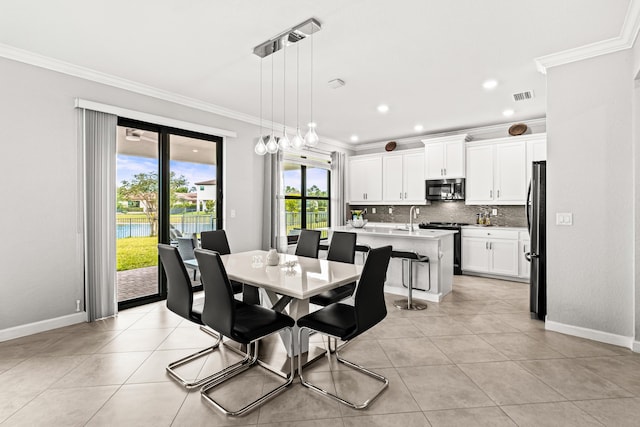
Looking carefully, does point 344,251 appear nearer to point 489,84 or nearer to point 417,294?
point 417,294

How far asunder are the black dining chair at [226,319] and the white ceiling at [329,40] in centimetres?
186

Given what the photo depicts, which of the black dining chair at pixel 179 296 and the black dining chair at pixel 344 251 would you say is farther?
the black dining chair at pixel 344 251

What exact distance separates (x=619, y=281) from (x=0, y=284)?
18.3ft

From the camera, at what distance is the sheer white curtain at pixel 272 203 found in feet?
17.2

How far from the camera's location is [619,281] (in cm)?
285

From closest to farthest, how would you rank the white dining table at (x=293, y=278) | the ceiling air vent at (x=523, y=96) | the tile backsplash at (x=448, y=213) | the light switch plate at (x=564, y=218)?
the white dining table at (x=293, y=278), the light switch plate at (x=564, y=218), the ceiling air vent at (x=523, y=96), the tile backsplash at (x=448, y=213)

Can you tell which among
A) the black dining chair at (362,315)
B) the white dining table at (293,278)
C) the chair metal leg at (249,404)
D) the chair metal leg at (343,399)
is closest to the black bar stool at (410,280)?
the white dining table at (293,278)

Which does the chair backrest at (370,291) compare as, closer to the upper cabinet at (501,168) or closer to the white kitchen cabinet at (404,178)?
the upper cabinet at (501,168)

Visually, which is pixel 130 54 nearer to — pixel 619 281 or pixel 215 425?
pixel 215 425

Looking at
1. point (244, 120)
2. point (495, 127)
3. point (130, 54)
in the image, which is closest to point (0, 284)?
point (130, 54)

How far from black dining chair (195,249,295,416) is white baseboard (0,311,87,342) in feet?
6.88

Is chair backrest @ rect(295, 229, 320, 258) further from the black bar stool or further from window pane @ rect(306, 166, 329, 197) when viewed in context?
window pane @ rect(306, 166, 329, 197)

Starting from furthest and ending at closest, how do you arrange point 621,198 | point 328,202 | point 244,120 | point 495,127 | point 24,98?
point 328,202 → point 495,127 → point 244,120 → point 24,98 → point 621,198

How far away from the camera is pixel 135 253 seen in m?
4.03
